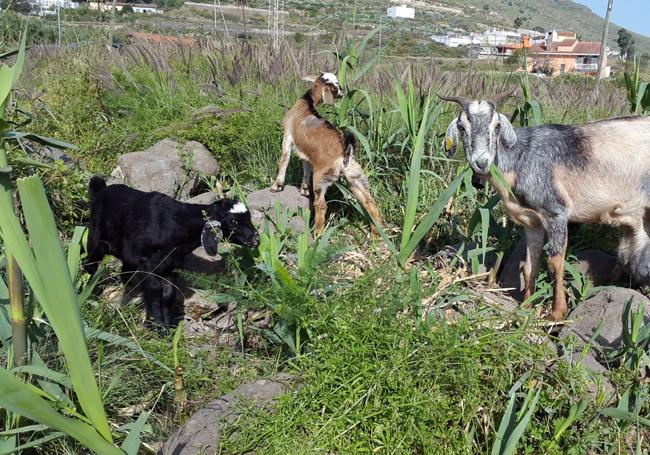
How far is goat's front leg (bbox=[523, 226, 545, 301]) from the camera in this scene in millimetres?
4129

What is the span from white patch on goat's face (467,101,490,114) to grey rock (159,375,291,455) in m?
1.99

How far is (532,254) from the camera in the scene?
4.14 meters

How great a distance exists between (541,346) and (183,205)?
98.0 inches

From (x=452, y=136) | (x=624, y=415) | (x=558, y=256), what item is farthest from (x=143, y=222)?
(x=624, y=415)

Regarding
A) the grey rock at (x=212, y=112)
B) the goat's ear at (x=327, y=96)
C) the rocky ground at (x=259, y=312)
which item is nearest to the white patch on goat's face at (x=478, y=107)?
the rocky ground at (x=259, y=312)

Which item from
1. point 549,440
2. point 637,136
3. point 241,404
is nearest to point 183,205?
point 241,404

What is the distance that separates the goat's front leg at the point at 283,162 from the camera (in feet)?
18.6

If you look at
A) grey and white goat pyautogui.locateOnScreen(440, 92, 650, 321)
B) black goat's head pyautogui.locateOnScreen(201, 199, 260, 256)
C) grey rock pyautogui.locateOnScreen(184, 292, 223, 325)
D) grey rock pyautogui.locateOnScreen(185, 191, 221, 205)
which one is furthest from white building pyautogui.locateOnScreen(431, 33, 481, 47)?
grey rock pyautogui.locateOnScreen(184, 292, 223, 325)

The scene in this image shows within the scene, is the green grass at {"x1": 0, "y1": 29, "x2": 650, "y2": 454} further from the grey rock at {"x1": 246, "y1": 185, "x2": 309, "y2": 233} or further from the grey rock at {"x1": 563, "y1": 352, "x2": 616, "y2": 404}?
the grey rock at {"x1": 246, "y1": 185, "x2": 309, "y2": 233}

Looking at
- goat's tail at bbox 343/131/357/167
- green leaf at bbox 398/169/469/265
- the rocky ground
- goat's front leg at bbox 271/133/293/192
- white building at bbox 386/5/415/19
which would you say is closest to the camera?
the rocky ground

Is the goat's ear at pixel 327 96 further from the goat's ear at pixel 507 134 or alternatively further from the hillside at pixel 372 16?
the goat's ear at pixel 507 134

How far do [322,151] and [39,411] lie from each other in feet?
12.3

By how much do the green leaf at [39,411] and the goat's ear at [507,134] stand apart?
117 inches

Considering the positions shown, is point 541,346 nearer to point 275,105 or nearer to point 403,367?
point 403,367
